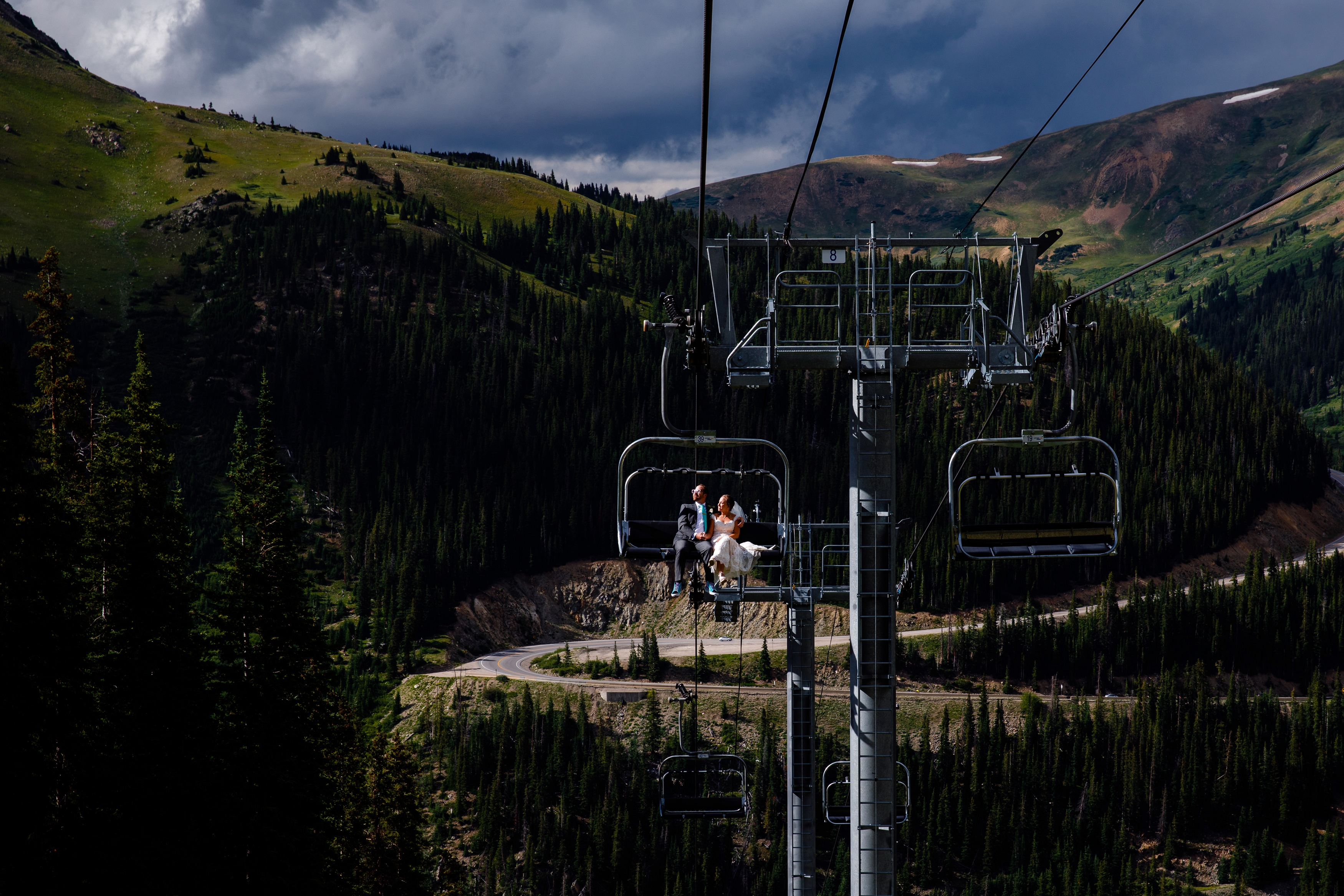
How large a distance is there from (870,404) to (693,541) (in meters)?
4.00

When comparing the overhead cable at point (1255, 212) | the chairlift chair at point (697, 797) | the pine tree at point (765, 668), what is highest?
the overhead cable at point (1255, 212)

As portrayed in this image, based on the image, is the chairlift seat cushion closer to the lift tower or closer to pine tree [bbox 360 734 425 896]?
the lift tower

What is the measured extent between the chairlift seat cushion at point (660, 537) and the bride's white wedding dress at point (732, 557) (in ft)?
3.93

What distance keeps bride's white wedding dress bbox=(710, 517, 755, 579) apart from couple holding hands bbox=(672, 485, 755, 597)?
0.02 m

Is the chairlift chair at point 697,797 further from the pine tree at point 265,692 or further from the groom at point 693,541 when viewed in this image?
the pine tree at point 265,692

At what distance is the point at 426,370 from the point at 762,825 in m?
83.7

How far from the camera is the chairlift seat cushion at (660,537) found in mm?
17484

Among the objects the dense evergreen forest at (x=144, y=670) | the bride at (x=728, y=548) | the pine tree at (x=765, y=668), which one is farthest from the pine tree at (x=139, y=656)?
the pine tree at (x=765, y=668)

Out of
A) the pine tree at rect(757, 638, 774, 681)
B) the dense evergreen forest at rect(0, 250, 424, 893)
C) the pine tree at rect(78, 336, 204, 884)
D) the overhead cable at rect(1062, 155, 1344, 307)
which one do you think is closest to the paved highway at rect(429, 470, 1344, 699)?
the pine tree at rect(757, 638, 774, 681)

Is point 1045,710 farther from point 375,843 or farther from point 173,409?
point 173,409

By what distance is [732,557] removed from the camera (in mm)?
15992

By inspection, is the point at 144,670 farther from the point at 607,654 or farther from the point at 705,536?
the point at 607,654

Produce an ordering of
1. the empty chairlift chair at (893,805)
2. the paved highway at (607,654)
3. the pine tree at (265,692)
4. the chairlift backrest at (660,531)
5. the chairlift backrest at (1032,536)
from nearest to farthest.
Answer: the empty chairlift chair at (893,805) → the chairlift backrest at (1032,536) → the chairlift backrest at (660,531) → the pine tree at (265,692) → the paved highway at (607,654)

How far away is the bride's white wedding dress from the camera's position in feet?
52.2
